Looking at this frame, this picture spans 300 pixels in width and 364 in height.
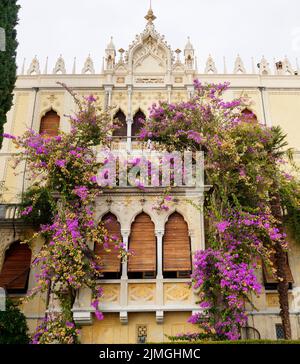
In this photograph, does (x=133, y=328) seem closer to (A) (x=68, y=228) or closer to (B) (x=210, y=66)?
Result: (A) (x=68, y=228)

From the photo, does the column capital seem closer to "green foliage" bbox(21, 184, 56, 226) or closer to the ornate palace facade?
the ornate palace facade

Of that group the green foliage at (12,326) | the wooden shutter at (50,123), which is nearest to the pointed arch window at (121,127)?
the wooden shutter at (50,123)

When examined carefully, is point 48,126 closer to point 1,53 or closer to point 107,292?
point 1,53

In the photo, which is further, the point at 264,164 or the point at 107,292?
the point at 264,164

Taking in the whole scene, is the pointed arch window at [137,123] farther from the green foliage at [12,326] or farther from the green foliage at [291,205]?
the green foliage at [12,326]

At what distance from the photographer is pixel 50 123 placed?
77.6 feet

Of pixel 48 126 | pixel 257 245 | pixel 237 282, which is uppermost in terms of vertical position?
pixel 48 126

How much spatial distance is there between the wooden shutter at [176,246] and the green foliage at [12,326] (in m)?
5.68

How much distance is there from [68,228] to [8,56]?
733cm

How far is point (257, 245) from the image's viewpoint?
1527 centimetres

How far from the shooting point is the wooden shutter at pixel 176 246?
52.9 feet

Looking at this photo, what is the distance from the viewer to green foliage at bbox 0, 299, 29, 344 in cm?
1652
